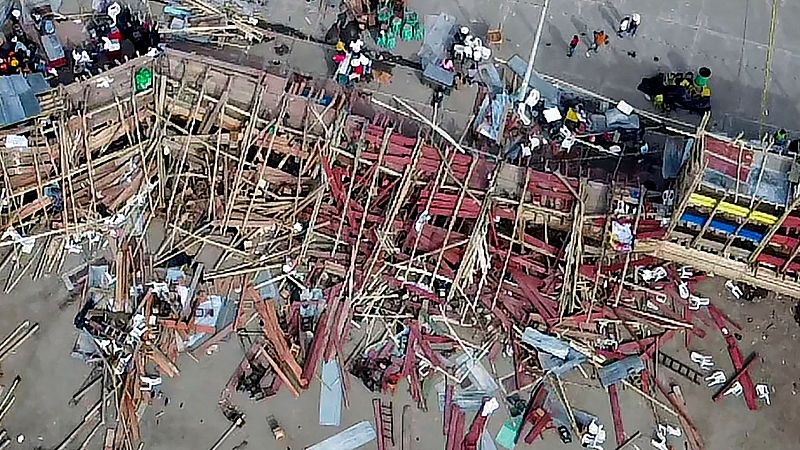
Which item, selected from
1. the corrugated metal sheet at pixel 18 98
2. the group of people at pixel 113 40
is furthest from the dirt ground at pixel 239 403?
the group of people at pixel 113 40

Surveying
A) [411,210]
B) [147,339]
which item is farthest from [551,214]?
[147,339]

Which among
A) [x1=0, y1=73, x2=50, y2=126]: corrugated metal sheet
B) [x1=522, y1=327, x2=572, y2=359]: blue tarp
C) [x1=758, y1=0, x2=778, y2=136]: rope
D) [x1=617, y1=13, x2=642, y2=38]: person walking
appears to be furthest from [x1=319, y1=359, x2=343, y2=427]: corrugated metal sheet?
[x1=758, y1=0, x2=778, y2=136]: rope

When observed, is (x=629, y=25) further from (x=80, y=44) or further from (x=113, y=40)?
(x=80, y=44)

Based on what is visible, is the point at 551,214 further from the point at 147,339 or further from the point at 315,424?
the point at 147,339

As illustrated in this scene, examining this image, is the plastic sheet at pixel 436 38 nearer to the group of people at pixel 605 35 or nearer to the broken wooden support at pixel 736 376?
the group of people at pixel 605 35

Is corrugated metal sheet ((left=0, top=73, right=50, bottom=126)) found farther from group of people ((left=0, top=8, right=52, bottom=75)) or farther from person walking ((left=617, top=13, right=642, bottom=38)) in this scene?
person walking ((left=617, top=13, right=642, bottom=38))
